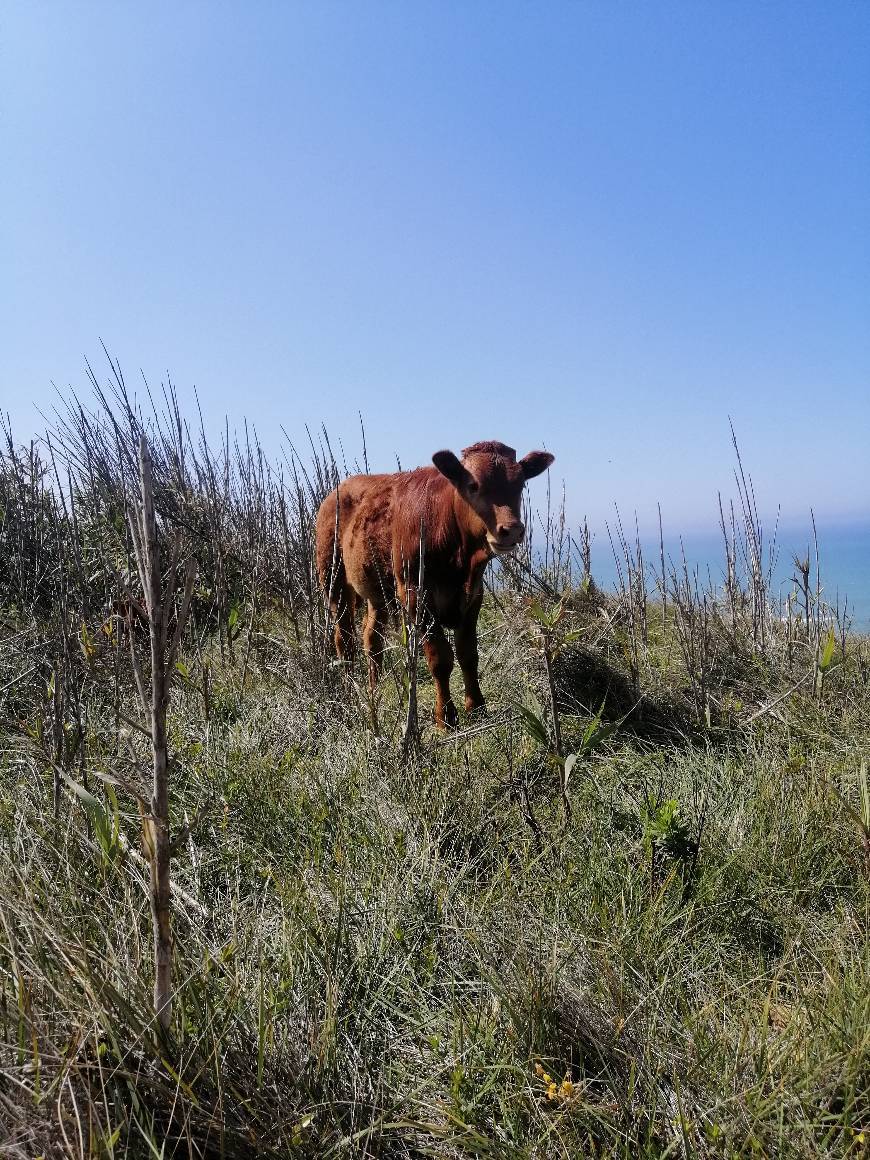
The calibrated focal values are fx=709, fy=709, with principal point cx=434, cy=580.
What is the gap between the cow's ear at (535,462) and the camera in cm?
446

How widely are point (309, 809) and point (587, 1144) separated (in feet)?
5.15

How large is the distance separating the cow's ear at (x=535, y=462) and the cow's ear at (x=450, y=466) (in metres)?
0.47

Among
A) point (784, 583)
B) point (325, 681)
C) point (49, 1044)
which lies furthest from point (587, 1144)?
point (784, 583)

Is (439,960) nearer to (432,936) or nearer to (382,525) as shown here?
(432,936)

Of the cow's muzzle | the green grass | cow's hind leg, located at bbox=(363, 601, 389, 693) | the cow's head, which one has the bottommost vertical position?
the green grass

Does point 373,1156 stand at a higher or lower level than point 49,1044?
lower

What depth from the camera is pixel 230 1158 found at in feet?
4.42

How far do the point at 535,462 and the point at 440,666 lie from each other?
143cm

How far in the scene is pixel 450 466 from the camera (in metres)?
4.12

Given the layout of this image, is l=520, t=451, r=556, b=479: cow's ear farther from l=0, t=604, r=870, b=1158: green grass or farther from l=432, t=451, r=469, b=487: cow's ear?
l=0, t=604, r=870, b=1158: green grass

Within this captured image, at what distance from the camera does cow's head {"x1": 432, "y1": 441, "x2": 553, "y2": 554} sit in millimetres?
3963

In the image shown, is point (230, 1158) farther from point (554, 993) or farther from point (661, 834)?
point (661, 834)

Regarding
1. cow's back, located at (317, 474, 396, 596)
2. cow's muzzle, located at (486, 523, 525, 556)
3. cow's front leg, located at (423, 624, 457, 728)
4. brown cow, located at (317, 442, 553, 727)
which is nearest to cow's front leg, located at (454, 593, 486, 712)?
brown cow, located at (317, 442, 553, 727)

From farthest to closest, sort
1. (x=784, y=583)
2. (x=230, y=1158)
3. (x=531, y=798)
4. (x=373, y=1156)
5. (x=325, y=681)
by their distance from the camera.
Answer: (x=784, y=583)
(x=325, y=681)
(x=531, y=798)
(x=373, y=1156)
(x=230, y=1158)
